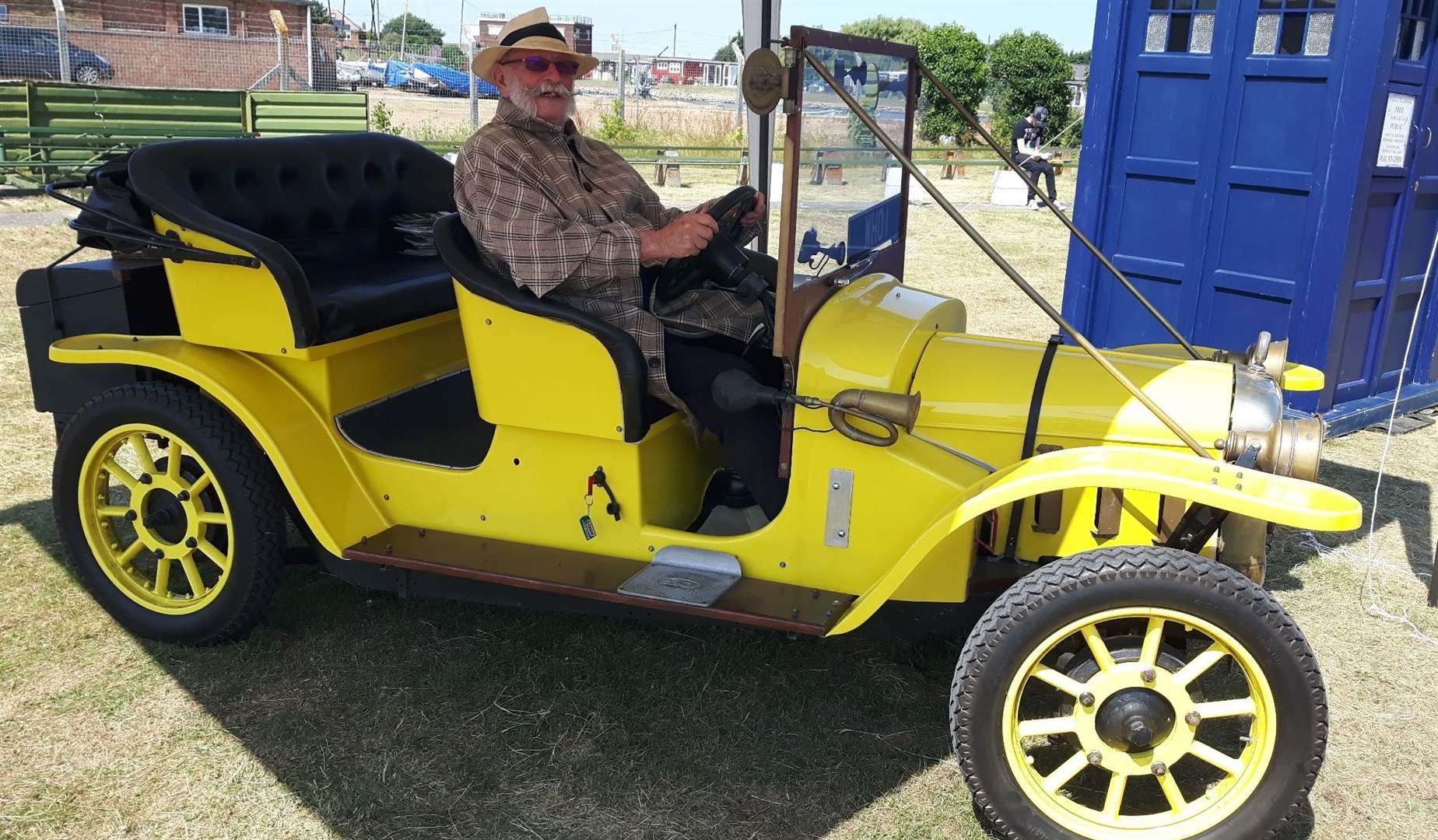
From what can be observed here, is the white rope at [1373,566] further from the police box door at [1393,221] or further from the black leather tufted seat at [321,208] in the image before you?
the black leather tufted seat at [321,208]

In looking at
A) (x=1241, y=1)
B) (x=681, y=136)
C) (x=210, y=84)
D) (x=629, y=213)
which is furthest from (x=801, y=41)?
(x=210, y=84)

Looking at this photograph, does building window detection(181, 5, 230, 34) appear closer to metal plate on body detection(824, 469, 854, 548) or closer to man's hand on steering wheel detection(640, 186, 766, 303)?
man's hand on steering wheel detection(640, 186, 766, 303)

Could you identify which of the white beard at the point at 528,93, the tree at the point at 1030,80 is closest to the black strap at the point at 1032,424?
the white beard at the point at 528,93

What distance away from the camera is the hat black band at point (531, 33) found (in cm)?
320

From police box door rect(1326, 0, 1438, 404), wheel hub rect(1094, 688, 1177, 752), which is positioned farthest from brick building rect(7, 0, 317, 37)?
wheel hub rect(1094, 688, 1177, 752)

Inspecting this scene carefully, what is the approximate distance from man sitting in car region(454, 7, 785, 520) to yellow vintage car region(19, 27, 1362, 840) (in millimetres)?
107

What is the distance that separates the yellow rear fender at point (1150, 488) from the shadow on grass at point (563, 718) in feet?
1.96

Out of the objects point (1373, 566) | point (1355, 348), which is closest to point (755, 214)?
point (1373, 566)

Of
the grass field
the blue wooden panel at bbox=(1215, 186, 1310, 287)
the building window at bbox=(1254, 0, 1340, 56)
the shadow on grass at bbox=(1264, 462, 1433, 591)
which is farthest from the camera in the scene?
the blue wooden panel at bbox=(1215, 186, 1310, 287)

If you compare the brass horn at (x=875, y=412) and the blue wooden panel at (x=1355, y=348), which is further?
the blue wooden panel at (x=1355, y=348)

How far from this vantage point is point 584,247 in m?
2.91

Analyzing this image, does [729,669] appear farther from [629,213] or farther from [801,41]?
[801,41]

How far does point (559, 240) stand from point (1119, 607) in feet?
5.32

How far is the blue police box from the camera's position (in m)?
4.71
